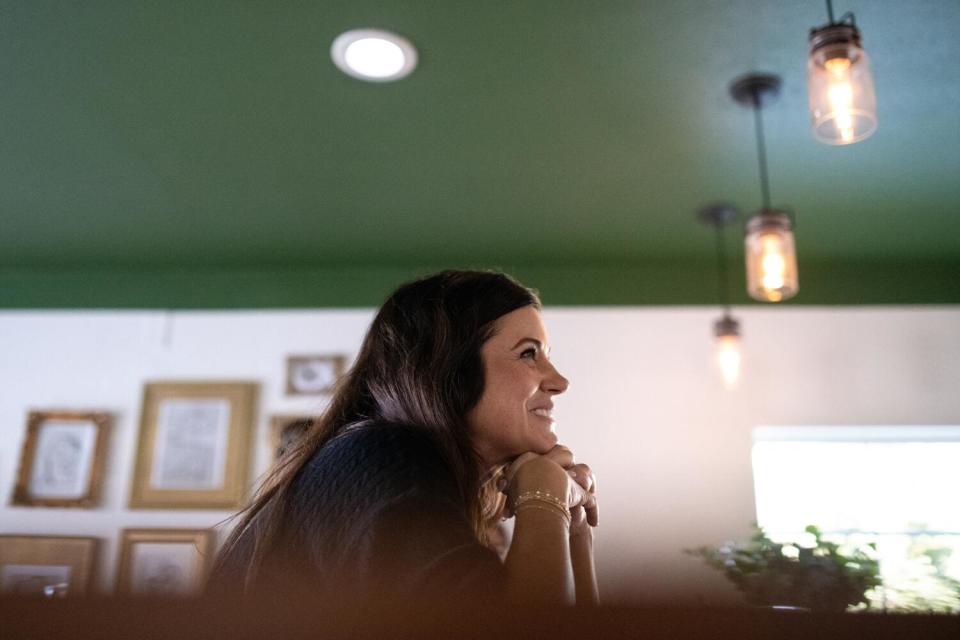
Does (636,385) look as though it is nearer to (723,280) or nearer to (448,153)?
(723,280)

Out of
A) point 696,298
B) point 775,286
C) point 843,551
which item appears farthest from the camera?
point 696,298

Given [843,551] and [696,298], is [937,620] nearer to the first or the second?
[843,551]

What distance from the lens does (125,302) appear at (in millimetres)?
4281

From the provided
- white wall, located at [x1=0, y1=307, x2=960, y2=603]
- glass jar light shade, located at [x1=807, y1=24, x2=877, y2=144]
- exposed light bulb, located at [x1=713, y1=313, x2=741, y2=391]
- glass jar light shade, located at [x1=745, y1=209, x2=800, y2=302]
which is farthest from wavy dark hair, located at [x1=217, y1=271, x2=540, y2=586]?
white wall, located at [x1=0, y1=307, x2=960, y2=603]

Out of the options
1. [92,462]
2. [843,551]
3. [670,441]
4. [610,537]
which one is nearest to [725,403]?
[670,441]

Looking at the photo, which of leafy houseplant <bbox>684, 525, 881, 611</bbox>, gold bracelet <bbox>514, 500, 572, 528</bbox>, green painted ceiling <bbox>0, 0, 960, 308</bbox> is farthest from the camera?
green painted ceiling <bbox>0, 0, 960, 308</bbox>

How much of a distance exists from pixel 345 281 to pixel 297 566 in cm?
331

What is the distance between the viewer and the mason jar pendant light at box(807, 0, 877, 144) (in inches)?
66.3

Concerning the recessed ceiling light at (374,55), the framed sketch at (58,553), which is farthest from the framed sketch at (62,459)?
the recessed ceiling light at (374,55)

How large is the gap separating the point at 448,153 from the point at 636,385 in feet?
5.15

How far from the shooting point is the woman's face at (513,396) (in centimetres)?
128

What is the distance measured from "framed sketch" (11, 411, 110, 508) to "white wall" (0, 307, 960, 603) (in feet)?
0.18

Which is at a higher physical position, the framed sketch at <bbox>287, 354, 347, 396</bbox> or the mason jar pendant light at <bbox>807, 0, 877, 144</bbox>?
the mason jar pendant light at <bbox>807, 0, 877, 144</bbox>

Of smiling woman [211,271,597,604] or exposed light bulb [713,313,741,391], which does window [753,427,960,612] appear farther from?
smiling woman [211,271,597,604]
